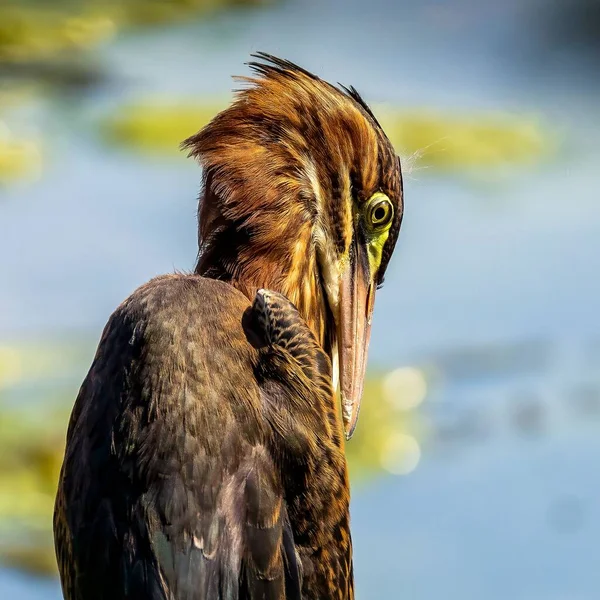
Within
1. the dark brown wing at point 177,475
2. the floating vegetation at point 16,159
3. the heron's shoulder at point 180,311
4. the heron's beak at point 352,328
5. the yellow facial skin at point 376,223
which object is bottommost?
the dark brown wing at point 177,475

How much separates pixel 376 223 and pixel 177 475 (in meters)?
1.02

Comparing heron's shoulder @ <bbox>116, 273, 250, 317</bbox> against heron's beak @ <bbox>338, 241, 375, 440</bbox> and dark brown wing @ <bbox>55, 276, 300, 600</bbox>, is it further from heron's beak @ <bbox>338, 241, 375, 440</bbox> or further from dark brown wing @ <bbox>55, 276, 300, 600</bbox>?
heron's beak @ <bbox>338, 241, 375, 440</bbox>

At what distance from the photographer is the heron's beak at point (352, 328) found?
3158 mm

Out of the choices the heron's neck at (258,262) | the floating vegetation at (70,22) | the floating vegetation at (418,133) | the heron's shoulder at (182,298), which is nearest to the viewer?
the heron's shoulder at (182,298)

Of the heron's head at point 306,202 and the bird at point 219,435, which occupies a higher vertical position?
the heron's head at point 306,202

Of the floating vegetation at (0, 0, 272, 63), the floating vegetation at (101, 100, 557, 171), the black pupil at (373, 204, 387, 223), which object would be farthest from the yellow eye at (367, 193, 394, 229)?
the floating vegetation at (0, 0, 272, 63)

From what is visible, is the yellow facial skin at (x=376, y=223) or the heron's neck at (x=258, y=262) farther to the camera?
the yellow facial skin at (x=376, y=223)

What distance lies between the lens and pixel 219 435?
8.05 ft

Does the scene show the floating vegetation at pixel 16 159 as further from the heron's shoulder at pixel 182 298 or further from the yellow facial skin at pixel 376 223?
the heron's shoulder at pixel 182 298

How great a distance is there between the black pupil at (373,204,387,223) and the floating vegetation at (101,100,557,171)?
201 inches

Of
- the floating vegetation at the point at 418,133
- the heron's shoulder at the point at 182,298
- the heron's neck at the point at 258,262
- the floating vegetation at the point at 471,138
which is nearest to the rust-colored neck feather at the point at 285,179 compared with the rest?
the heron's neck at the point at 258,262

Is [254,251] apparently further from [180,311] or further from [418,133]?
[418,133]

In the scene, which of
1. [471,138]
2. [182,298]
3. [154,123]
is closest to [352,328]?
[182,298]

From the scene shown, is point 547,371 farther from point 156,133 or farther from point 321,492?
point 321,492
